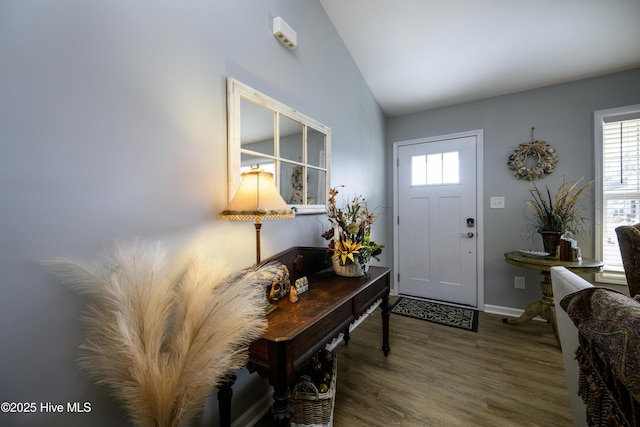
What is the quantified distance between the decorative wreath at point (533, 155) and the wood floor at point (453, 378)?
1560 millimetres

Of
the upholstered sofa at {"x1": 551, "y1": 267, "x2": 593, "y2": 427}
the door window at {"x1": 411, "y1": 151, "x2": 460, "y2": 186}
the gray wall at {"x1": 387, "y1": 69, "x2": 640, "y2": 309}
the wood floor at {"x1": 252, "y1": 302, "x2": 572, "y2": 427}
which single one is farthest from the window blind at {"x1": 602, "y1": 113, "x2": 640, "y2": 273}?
the upholstered sofa at {"x1": 551, "y1": 267, "x2": 593, "y2": 427}

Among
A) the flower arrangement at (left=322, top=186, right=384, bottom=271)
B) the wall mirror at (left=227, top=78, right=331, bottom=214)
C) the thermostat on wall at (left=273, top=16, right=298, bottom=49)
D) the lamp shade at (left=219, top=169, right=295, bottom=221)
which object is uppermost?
the thermostat on wall at (left=273, top=16, right=298, bottom=49)

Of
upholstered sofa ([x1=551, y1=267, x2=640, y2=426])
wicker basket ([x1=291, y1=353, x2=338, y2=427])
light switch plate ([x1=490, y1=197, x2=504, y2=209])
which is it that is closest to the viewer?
upholstered sofa ([x1=551, y1=267, x2=640, y2=426])

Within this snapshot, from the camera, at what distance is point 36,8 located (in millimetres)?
737

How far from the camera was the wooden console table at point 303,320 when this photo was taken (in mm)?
957

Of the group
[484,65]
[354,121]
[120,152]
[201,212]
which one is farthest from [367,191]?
[120,152]

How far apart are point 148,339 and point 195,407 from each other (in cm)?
26

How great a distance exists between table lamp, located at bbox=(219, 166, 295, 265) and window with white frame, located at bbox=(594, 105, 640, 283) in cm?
315

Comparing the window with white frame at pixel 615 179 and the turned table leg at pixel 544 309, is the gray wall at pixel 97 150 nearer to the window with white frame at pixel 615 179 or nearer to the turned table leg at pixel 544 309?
the turned table leg at pixel 544 309

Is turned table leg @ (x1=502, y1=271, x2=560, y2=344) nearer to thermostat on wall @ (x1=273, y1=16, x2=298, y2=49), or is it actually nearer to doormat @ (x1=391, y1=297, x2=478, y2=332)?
doormat @ (x1=391, y1=297, x2=478, y2=332)

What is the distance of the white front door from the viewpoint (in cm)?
301

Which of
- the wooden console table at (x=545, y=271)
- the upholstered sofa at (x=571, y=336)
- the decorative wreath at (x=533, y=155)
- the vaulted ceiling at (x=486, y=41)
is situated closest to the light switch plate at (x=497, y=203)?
the decorative wreath at (x=533, y=155)

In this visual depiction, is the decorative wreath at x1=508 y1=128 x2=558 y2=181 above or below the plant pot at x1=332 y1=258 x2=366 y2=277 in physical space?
above

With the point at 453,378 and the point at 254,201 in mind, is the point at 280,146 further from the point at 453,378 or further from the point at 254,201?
the point at 453,378
